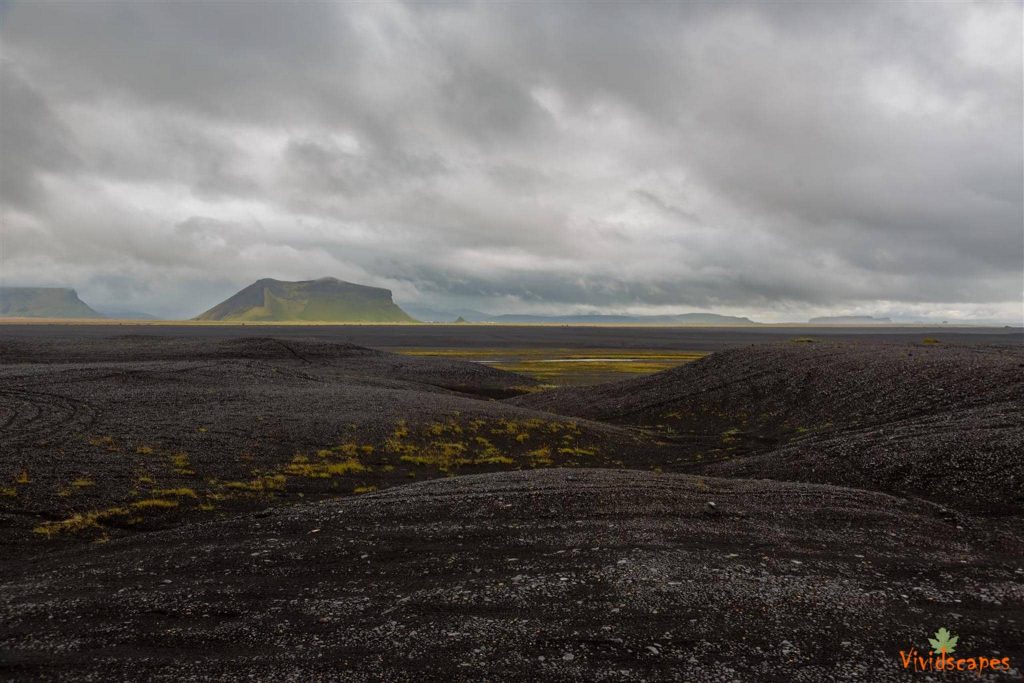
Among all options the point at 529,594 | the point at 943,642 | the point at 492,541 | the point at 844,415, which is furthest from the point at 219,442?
the point at 844,415

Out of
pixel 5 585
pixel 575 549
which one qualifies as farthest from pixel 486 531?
pixel 5 585

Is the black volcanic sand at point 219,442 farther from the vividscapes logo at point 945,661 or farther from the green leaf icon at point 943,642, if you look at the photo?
the green leaf icon at point 943,642

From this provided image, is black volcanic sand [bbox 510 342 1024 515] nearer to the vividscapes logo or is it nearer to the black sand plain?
the black sand plain

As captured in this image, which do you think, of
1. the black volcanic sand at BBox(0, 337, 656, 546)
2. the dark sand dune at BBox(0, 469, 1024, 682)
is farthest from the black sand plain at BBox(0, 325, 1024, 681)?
the black volcanic sand at BBox(0, 337, 656, 546)

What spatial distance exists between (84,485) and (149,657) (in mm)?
12673

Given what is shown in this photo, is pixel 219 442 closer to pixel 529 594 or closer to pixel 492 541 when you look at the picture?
pixel 492 541

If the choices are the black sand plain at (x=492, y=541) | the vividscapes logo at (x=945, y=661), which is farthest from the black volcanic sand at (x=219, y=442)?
the vividscapes logo at (x=945, y=661)

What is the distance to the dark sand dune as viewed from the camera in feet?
31.6

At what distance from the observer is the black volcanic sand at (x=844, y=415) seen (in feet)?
70.2

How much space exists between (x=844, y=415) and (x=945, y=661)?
27594 mm

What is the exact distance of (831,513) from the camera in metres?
16.9

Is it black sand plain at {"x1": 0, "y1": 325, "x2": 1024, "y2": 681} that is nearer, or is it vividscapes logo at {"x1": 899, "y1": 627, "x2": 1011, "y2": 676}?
vividscapes logo at {"x1": 899, "y1": 627, "x2": 1011, "y2": 676}

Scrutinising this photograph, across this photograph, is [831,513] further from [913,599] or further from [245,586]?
[245,586]

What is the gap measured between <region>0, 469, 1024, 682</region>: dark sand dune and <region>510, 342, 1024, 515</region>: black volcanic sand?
4608 mm
